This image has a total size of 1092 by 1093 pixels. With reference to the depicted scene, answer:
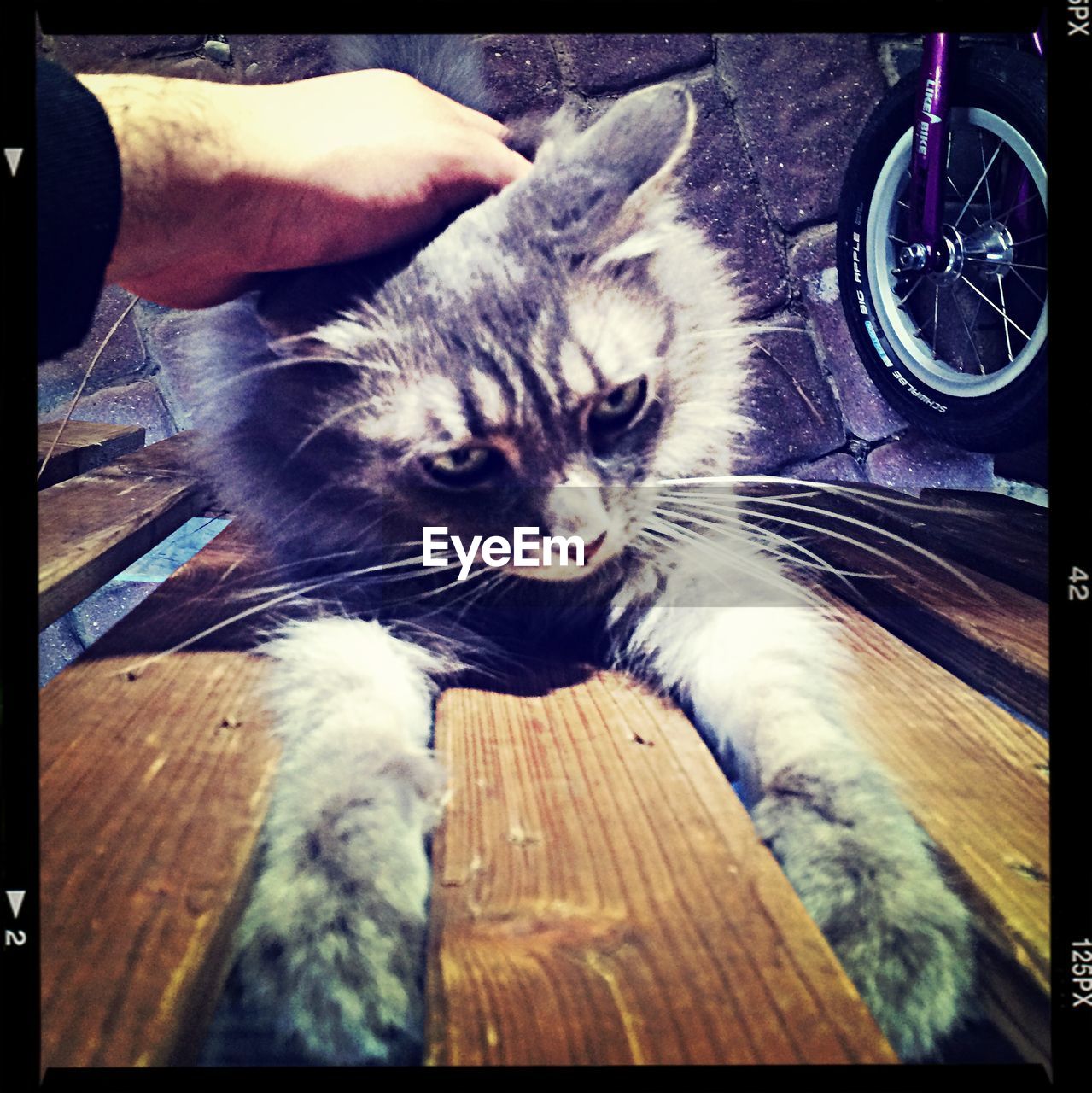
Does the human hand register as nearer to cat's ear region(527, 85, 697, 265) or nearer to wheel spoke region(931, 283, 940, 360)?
cat's ear region(527, 85, 697, 265)

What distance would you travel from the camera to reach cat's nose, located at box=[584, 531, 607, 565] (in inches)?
38.5

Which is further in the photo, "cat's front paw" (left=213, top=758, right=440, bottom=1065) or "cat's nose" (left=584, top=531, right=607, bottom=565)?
"cat's nose" (left=584, top=531, right=607, bottom=565)

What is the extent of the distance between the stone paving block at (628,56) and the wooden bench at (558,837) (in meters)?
0.64

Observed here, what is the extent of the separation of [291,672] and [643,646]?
0.39 metres

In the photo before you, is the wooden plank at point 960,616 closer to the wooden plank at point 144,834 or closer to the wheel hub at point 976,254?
the wheel hub at point 976,254

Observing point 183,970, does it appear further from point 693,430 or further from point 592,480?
point 693,430

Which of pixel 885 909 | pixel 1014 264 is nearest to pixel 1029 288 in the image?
pixel 1014 264

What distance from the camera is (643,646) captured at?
0.97 metres

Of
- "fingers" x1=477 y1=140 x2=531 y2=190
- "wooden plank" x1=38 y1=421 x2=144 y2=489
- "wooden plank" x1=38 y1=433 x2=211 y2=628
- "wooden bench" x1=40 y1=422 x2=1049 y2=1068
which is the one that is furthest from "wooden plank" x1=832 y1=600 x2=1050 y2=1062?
"wooden plank" x1=38 y1=421 x2=144 y2=489

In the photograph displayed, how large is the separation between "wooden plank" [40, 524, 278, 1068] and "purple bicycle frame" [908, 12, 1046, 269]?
3.16 ft

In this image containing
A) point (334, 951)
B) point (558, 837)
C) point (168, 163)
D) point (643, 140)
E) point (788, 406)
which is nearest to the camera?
point (334, 951)

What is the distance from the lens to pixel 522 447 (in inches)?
40.1

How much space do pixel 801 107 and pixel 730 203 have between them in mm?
130

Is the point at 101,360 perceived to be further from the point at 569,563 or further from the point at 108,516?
the point at 569,563
